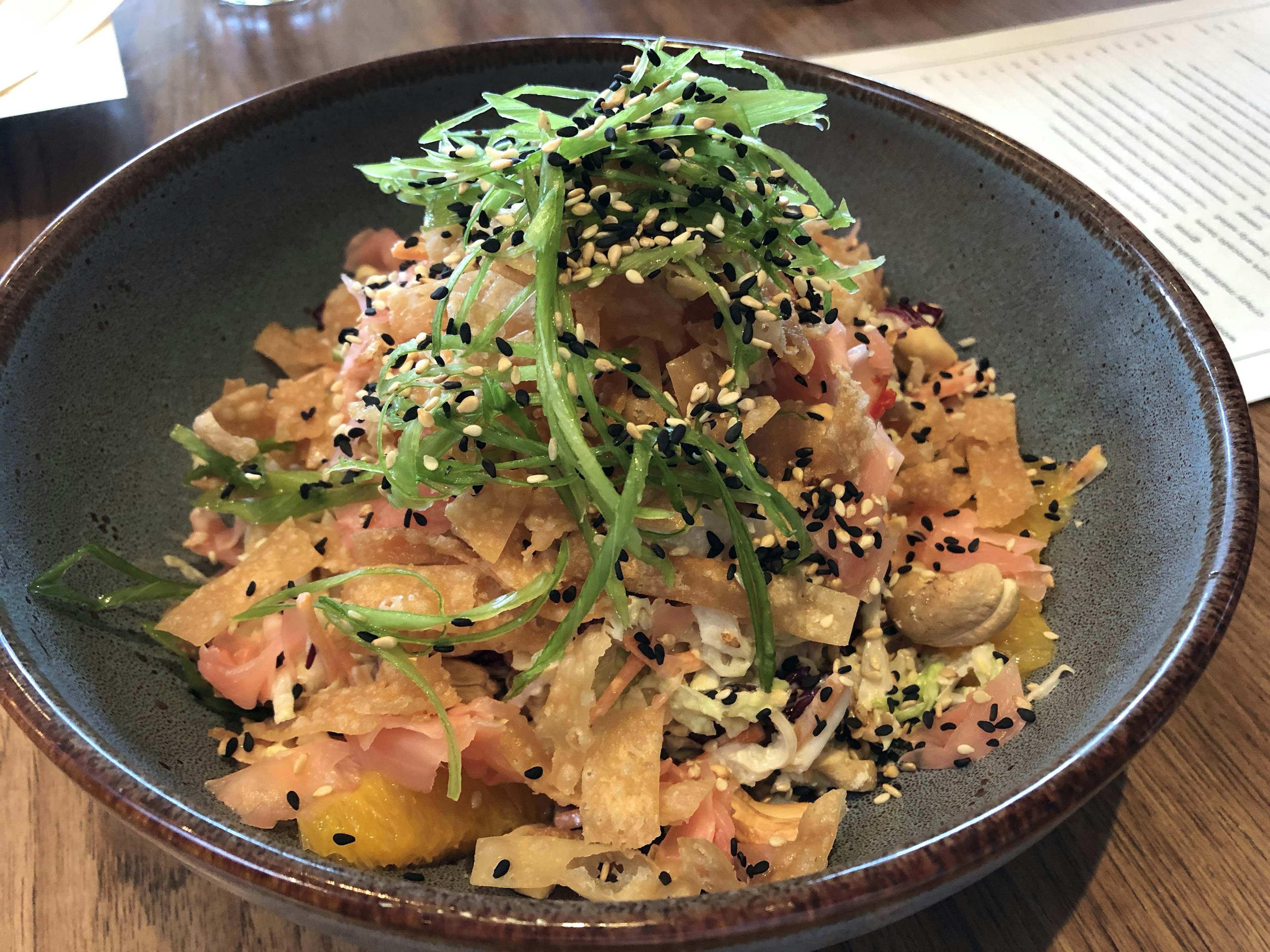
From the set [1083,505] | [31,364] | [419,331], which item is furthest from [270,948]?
[1083,505]

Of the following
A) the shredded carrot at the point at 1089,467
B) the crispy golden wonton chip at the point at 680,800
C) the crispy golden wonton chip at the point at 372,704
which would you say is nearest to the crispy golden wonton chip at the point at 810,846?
the crispy golden wonton chip at the point at 680,800

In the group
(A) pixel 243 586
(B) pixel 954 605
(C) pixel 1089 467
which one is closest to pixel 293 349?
(A) pixel 243 586

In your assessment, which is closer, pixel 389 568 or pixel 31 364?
pixel 389 568

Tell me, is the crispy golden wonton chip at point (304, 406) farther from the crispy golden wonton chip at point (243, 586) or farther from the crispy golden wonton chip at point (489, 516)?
the crispy golden wonton chip at point (489, 516)

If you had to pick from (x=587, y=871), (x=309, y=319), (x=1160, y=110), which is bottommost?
(x=587, y=871)

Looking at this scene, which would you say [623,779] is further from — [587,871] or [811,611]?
[811,611]

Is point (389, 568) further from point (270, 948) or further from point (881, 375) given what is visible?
point (881, 375)

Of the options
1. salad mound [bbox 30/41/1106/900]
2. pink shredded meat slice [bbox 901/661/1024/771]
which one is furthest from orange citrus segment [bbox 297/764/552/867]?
pink shredded meat slice [bbox 901/661/1024/771]
